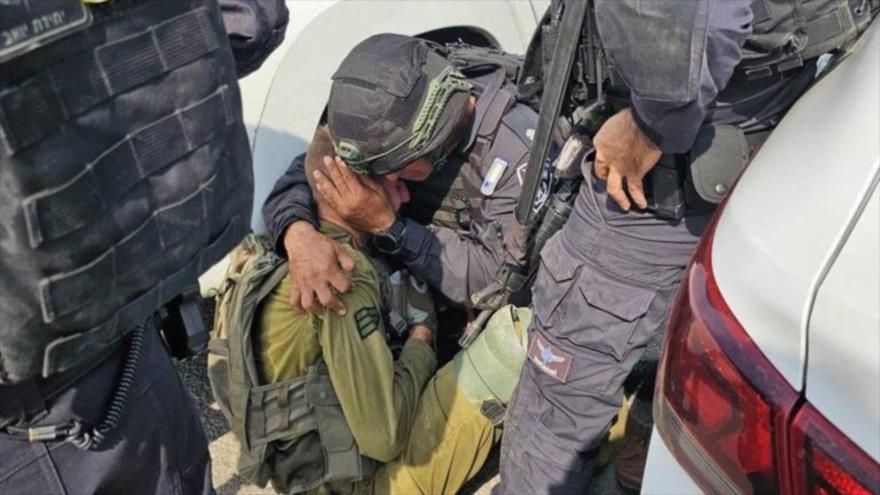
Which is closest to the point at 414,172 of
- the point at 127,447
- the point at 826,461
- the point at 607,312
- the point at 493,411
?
the point at 493,411

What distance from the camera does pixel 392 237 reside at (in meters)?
2.44

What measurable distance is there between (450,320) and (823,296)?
1.88 meters

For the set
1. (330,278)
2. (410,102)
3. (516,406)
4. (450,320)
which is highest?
(410,102)

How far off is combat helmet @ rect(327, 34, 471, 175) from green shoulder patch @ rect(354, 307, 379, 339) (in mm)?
385

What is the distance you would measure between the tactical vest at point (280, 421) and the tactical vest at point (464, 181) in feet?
1.89

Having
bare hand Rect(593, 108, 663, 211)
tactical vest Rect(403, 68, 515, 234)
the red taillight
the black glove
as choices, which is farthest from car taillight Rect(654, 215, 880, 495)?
tactical vest Rect(403, 68, 515, 234)

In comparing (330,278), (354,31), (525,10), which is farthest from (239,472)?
(525,10)

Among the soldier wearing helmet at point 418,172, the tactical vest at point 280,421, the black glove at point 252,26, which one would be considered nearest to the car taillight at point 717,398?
the black glove at point 252,26

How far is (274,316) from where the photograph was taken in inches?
90.0

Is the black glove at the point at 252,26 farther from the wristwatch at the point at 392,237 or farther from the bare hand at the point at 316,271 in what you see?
the wristwatch at the point at 392,237

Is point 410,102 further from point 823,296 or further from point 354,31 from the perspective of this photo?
point 823,296

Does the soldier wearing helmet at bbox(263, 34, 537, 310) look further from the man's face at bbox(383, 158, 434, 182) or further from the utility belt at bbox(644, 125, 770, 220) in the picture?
the utility belt at bbox(644, 125, 770, 220)

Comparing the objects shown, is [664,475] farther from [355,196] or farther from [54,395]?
[355,196]

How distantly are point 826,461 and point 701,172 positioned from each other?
31.6 inches
